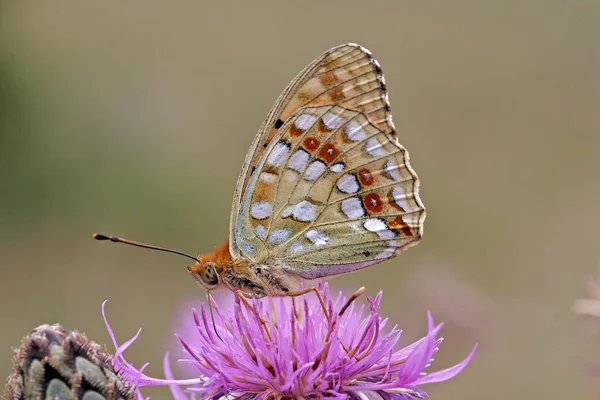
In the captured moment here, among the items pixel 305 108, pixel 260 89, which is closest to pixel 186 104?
pixel 260 89

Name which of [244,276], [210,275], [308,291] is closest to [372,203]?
[308,291]

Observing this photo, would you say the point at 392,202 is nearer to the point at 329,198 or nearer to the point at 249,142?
the point at 329,198

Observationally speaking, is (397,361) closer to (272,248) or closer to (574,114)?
(272,248)

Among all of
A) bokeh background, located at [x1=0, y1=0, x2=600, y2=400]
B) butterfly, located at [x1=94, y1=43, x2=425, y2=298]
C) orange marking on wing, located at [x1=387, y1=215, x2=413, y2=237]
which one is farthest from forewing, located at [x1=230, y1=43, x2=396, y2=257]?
bokeh background, located at [x1=0, y1=0, x2=600, y2=400]

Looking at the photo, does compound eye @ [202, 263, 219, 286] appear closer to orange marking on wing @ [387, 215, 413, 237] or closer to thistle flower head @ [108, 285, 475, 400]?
thistle flower head @ [108, 285, 475, 400]

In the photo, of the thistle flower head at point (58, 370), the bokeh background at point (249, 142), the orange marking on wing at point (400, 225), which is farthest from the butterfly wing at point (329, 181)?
the bokeh background at point (249, 142)

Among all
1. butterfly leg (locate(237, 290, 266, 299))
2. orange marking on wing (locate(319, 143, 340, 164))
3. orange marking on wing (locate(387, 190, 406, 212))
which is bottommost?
butterfly leg (locate(237, 290, 266, 299))

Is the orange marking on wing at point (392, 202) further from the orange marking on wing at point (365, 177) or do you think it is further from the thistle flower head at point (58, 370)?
the thistle flower head at point (58, 370)

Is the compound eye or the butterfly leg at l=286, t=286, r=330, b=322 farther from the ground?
the compound eye
